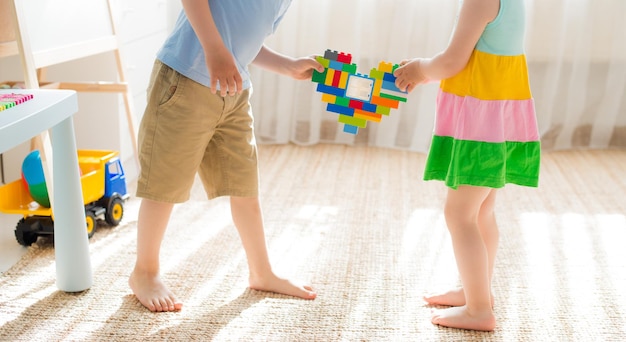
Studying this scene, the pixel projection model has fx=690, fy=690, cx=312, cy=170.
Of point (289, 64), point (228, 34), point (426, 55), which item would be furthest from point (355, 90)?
point (426, 55)

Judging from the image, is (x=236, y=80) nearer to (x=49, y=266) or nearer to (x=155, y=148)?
(x=155, y=148)

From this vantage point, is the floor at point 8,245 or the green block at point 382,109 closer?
the green block at point 382,109

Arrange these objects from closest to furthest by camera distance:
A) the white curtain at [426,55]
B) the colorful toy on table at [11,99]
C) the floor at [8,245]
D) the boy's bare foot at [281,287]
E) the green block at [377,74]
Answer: the colorful toy on table at [11,99] < the green block at [377,74] < the boy's bare foot at [281,287] < the floor at [8,245] < the white curtain at [426,55]

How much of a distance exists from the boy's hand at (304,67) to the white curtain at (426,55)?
1095mm

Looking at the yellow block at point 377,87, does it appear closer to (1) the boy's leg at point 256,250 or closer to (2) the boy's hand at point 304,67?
(2) the boy's hand at point 304,67

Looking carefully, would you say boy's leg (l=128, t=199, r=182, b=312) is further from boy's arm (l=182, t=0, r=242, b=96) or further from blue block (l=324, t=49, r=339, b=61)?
blue block (l=324, t=49, r=339, b=61)

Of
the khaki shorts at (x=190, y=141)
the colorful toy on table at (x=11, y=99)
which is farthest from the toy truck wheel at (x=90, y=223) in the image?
the colorful toy on table at (x=11, y=99)

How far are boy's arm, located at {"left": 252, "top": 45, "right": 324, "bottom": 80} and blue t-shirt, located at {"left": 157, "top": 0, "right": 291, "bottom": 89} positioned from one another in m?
0.10

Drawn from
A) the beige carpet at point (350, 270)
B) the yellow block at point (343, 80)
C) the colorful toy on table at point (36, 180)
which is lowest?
the beige carpet at point (350, 270)

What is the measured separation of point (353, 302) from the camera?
1.26m

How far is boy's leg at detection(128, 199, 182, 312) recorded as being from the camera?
3.94 ft

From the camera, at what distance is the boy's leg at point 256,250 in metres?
1.26

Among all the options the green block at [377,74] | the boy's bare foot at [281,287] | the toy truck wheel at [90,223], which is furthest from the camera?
the toy truck wheel at [90,223]

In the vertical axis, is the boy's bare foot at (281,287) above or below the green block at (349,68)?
below
